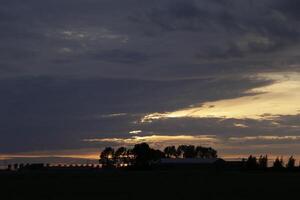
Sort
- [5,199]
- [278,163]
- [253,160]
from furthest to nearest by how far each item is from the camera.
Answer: [278,163] < [253,160] < [5,199]

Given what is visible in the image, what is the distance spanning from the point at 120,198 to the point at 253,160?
141 metres

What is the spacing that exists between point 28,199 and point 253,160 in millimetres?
143622

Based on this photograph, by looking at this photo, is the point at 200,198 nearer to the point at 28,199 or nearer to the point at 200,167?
the point at 28,199

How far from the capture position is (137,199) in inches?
1452

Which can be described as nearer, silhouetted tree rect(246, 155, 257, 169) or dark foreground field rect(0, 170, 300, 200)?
dark foreground field rect(0, 170, 300, 200)

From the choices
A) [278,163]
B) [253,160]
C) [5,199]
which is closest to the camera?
[5,199]

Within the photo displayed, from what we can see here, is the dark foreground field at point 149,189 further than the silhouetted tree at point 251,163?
No

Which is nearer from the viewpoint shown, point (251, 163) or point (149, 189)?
point (149, 189)

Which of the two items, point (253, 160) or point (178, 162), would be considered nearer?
point (253, 160)

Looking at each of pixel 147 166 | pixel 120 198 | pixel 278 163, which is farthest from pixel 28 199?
pixel 278 163

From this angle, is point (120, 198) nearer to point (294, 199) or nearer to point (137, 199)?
point (137, 199)

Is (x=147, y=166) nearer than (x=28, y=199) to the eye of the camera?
No

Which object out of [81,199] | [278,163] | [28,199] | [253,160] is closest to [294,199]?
[81,199]

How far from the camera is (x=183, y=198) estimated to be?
37719mm
